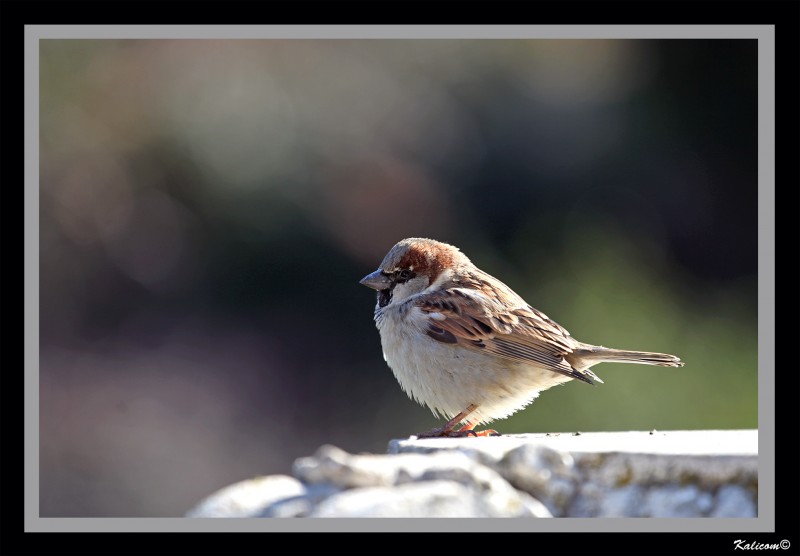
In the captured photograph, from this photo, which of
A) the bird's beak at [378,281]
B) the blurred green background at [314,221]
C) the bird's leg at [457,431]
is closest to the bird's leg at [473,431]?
the bird's leg at [457,431]

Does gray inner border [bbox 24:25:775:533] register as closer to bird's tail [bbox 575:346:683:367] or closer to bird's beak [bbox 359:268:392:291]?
bird's tail [bbox 575:346:683:367]

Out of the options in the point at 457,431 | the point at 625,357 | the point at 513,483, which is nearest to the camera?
the point at 513,483

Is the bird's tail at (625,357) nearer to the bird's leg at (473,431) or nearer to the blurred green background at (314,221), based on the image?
the bird's leg at (473,431)

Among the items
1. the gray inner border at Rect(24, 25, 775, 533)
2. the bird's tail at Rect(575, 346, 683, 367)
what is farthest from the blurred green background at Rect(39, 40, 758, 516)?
the gray inner border at Rect(24, 25, 775, 533)

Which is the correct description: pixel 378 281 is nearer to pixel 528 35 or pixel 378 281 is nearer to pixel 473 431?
pixel 473 431

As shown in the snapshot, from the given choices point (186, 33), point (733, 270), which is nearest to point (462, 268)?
A: point (186, 33)

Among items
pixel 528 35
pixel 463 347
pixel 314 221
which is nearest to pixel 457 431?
pixel 463 347

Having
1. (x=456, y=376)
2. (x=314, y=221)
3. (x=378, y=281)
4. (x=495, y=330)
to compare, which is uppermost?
(x=314, y=221)
